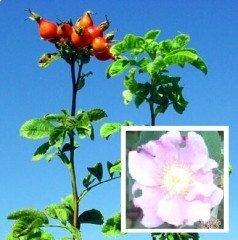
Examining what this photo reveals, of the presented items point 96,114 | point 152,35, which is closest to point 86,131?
point 96,114

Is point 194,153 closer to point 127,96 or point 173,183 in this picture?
point 173,183

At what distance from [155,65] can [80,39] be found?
23 cm

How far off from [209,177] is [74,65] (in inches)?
20.5

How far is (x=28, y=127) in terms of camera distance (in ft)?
7.96

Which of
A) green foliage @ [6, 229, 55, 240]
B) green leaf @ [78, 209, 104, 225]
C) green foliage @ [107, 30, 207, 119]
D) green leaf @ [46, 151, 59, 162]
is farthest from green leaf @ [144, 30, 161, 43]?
green foliage @ [6, 229, 55, 240]

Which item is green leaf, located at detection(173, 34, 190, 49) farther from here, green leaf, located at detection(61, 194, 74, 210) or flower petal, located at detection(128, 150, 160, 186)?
green leaf, located at detection(61, 194, 74, 210)

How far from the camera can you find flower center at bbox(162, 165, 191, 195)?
2.40m

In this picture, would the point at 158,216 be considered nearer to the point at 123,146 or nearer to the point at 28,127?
the point at 123,146

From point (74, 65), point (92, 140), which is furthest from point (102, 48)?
point (92, 140)

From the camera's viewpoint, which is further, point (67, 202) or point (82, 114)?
point (67, 202)

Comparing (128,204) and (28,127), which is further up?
(28,127)

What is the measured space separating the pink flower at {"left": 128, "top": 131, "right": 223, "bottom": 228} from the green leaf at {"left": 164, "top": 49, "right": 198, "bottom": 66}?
21cm

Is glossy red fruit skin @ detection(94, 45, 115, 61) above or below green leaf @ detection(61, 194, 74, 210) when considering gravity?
above


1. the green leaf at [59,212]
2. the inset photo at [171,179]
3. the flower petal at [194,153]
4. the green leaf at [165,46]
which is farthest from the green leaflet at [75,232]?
the green leaf at [165,46]
